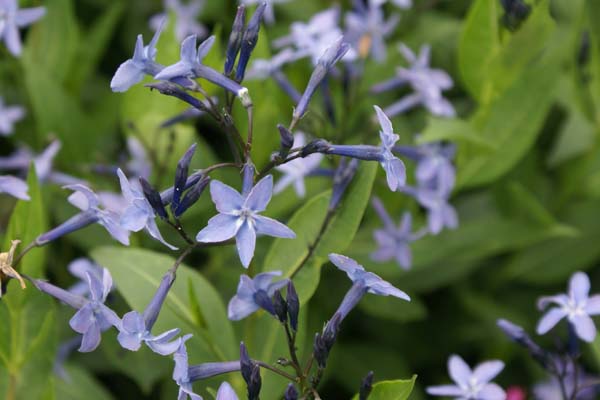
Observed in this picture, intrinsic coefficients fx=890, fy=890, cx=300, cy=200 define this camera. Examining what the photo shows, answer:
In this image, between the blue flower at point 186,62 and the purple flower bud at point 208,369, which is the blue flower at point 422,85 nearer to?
the blue flower at point 186,62

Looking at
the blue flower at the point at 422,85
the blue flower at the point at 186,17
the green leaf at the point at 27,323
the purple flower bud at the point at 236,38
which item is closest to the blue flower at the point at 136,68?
the purple flower bud at the point at 236,38

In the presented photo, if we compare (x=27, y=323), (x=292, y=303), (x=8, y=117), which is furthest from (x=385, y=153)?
(x=8, y=117)

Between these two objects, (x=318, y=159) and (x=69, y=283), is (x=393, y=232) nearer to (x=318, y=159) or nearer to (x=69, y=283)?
(x=318, y=159)

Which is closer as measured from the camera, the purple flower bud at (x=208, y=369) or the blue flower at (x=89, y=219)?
the purple flower bud at (x=208, y=369)

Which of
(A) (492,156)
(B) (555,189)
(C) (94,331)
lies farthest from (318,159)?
(B) (555,189)

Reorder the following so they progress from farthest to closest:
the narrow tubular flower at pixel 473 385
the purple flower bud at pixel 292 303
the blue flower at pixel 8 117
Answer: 1. the blue flower at pixel 8 117
2. the narrow tubular flower at pixel 473 385
3. the purple flower bud at pixel 292 303

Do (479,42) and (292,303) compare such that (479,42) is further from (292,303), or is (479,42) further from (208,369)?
(208,369)

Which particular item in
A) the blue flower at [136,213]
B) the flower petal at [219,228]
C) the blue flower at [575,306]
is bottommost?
the blue flower at [136,213]
